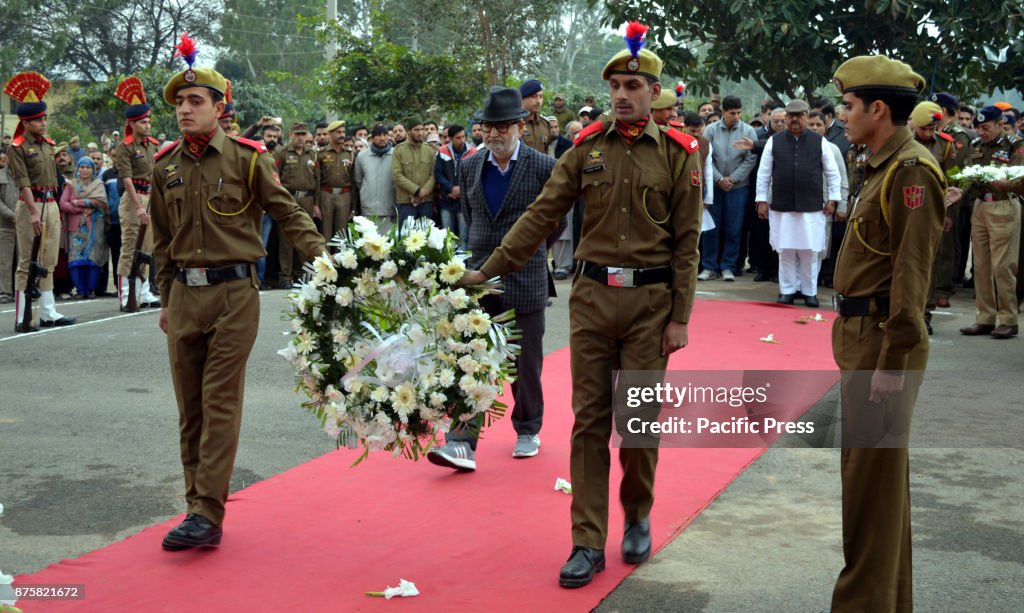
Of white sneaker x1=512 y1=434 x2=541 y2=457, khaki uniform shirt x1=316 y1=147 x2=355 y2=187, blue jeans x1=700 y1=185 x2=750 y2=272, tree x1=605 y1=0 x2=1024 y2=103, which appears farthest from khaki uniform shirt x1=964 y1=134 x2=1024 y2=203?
khaki uniform shirt x1=316 y1=147 x2=355 y2=187

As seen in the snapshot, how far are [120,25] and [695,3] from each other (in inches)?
1283

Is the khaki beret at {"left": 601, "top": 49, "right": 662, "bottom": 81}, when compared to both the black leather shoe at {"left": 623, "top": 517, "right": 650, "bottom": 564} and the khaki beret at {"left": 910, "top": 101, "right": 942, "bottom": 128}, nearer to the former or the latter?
the black leather shoe at {"left": 623, "top": 517, "right": 650, "bottom": 564}

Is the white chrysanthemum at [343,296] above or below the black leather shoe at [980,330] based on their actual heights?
above

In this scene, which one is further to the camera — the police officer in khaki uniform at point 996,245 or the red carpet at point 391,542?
the police officer in khaki uniform at point 996,245

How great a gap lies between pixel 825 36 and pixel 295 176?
8.02m

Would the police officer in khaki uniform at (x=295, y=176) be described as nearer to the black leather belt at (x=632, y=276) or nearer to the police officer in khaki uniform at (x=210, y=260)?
the police officer in khaki uniform at (x=210, y=260)

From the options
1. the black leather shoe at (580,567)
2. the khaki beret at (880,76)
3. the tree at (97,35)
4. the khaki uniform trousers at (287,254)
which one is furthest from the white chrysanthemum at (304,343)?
the tree at (97,35)

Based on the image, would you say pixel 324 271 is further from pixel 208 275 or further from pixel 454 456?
pixel 454 456

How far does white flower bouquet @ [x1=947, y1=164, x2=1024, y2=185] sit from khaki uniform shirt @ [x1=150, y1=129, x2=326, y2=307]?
7173mm

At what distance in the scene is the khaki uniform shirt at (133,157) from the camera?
13.0 metres

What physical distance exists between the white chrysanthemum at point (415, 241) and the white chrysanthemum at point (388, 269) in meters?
0.11

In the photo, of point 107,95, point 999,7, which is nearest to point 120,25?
point 107,95

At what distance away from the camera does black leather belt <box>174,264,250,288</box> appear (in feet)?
18.6

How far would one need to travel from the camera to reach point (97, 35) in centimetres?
4422
